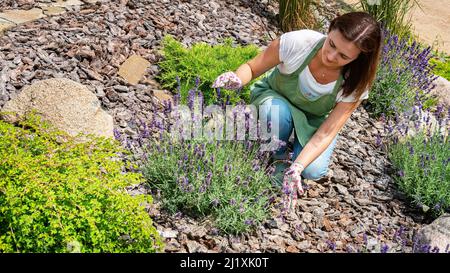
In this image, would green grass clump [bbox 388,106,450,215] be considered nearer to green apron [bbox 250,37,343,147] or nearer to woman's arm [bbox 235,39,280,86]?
green apron [bbox 250,37,343,147]

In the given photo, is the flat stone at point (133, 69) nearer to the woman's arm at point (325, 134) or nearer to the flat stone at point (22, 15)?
the flat stone at point (22, 15)

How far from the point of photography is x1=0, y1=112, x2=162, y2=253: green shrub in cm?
251

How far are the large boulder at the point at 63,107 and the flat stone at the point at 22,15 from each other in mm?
1109

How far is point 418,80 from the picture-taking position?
4719 millimetres

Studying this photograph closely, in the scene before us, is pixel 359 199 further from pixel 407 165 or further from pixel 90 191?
pixel 90 191

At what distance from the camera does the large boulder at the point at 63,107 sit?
3.39 metres

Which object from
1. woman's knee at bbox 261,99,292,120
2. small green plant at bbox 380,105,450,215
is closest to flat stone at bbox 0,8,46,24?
woman's knee at bbox 261,99,292,120

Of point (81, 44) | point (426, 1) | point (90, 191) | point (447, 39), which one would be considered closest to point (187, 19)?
point (81, 44)

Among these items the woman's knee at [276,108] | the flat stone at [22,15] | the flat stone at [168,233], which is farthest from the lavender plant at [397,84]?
the flat stone at [22,15]

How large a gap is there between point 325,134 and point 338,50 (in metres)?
0.51

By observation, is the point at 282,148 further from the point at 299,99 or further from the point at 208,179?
the point at 208,179

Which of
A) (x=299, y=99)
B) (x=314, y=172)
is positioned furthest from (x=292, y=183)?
(x=299, y=99)

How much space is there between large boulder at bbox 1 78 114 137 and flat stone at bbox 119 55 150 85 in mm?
630

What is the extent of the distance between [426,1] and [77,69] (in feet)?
18.0
